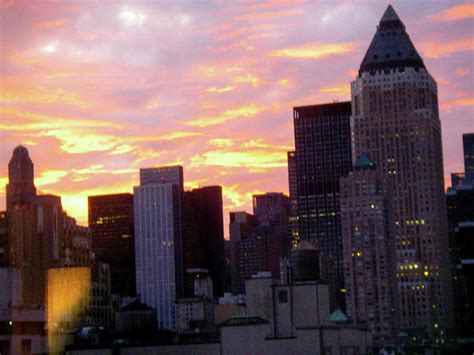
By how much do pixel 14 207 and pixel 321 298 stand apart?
198 ft

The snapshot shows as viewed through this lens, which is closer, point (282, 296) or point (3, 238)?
point (282, 296)

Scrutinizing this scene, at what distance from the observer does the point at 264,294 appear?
148750mm

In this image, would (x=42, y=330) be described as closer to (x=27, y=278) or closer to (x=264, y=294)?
(x=264, y=294)

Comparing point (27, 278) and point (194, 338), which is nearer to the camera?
point (194, 338)

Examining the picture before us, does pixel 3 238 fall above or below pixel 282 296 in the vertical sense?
above

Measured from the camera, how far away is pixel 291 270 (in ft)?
547

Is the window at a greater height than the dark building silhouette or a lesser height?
lesser

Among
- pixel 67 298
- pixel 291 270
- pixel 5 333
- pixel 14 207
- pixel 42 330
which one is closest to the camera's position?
pixel 5 333

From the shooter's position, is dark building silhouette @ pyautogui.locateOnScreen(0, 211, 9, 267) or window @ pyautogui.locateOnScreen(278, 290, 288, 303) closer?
window @ pyautogui.locateOnScreen(278, 290, 288, 303)

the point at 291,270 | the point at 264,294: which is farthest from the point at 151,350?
the point at 291,270

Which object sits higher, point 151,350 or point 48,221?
point 48,221

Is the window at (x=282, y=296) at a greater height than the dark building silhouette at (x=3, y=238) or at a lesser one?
lesser

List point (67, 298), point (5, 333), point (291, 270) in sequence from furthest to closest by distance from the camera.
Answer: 1. point (67, 298)
2. point (291, 270)
3. point (5, 333)

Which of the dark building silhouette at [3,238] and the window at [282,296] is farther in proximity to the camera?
the dark building silhouette at [3,238]
